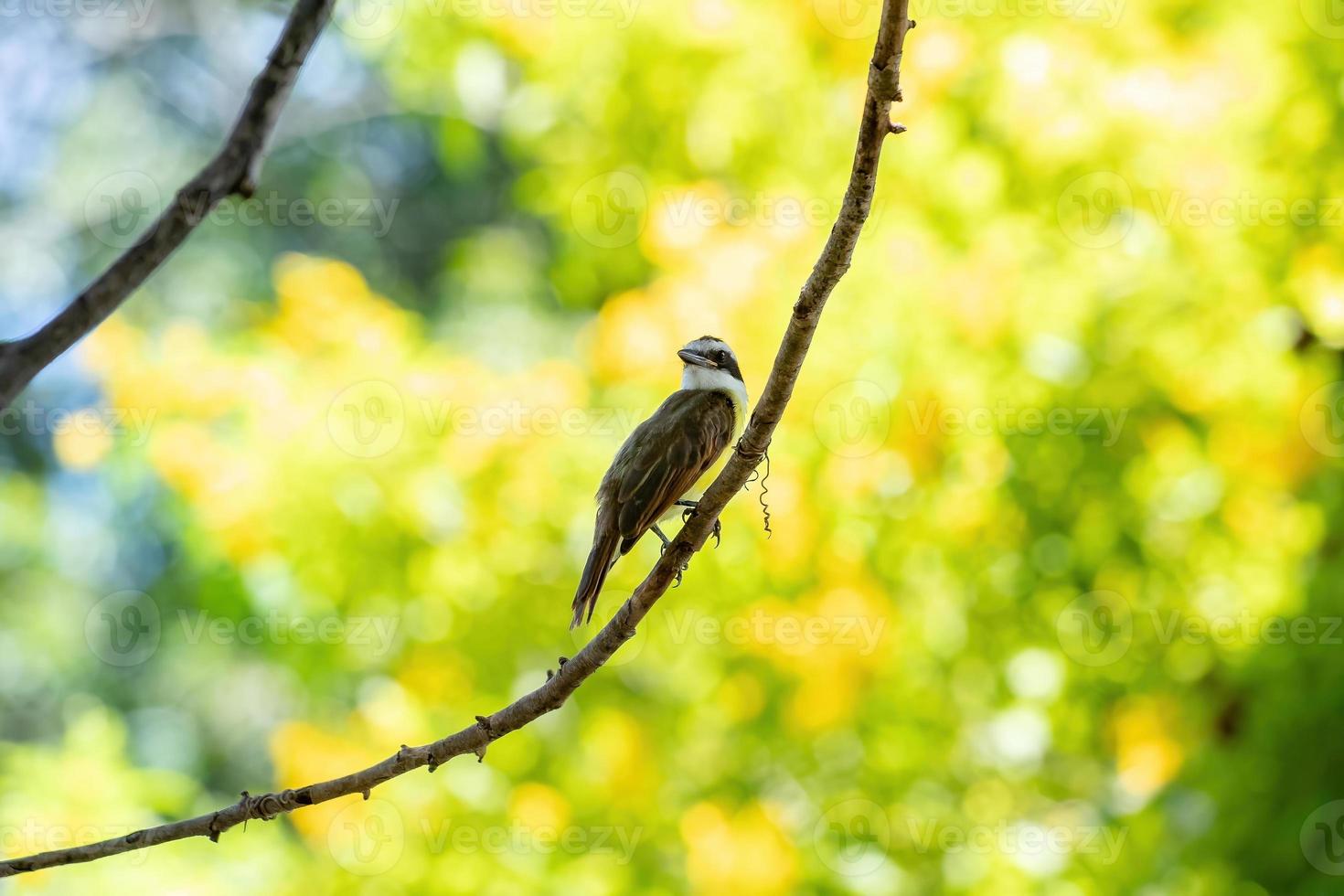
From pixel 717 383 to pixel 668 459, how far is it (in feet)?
2.08

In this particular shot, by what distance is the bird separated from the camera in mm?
4516

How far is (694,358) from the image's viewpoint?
5.03 meters

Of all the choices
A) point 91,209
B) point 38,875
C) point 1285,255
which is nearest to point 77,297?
point 38,875

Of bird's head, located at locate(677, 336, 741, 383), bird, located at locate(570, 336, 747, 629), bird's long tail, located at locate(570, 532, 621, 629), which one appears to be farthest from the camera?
bird's head, located at locate(677, 336, 741, 383)

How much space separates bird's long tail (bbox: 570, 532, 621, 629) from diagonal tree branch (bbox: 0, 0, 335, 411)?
2222 millimetres

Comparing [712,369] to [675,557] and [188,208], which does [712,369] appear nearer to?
[675,557]

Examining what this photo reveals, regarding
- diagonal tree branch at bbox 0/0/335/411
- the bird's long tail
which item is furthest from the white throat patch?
diagonal tree branch at bbox 0/0/335/411

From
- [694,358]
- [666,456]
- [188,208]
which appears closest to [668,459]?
[666,456]

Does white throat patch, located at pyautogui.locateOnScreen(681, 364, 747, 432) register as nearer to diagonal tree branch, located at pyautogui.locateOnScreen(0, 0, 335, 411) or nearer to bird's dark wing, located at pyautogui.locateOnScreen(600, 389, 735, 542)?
bird's dark wing, located at pyautogui.locateOnScreen(600, 389, 735, 542)

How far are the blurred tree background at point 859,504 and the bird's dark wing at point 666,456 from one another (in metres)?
0.66

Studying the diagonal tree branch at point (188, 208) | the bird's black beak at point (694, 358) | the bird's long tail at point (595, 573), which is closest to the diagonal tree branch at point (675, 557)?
the diagonal tree branch at point (188, 208)

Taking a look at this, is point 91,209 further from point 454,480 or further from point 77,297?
point 77,297

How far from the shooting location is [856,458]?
5578mm

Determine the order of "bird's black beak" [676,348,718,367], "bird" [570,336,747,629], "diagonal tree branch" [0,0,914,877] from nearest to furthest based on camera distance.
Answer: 1. "diagonal tree branch" [0,0,914,877]
2. "bird" [570,336,747,629]
3. "bird's black beak" [676,348,718,367]
